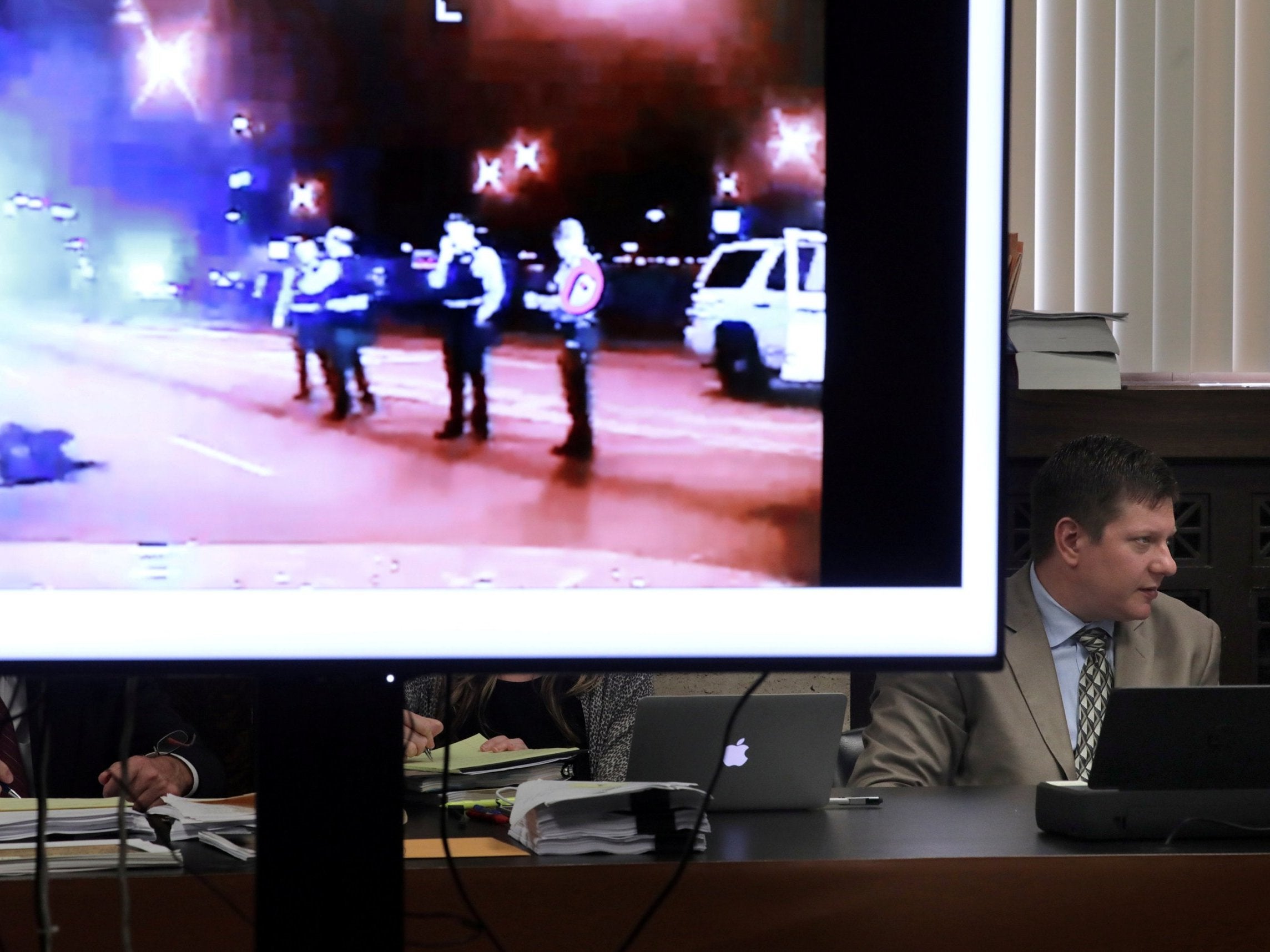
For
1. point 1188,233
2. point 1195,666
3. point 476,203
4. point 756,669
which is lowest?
point 1195,666

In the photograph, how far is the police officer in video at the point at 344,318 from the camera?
2.17 feet

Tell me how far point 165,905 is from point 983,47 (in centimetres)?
87

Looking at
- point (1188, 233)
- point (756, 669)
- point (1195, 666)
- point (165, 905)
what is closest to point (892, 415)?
point (756, 669)

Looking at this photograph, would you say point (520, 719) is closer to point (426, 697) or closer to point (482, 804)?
point (426, 697)

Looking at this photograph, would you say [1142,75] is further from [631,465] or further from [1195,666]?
[631,465]

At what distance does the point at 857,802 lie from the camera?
1491 millimetres

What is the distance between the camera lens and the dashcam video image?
658 millimetres

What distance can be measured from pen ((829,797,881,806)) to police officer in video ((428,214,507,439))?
37.8 inches

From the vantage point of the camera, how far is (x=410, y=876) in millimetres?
1045

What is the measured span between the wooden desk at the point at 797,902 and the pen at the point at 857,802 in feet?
1.08

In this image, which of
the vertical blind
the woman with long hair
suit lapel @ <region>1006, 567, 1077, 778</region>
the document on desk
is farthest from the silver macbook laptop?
the vertical blind

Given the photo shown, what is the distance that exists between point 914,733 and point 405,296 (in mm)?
1581

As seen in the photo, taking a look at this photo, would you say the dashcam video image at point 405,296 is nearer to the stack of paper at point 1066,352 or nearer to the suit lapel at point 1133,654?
the suit lapel at point 1133,654

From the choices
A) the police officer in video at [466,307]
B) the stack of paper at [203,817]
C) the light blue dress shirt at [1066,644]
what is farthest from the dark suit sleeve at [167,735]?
the police officer in video at [466,307]
